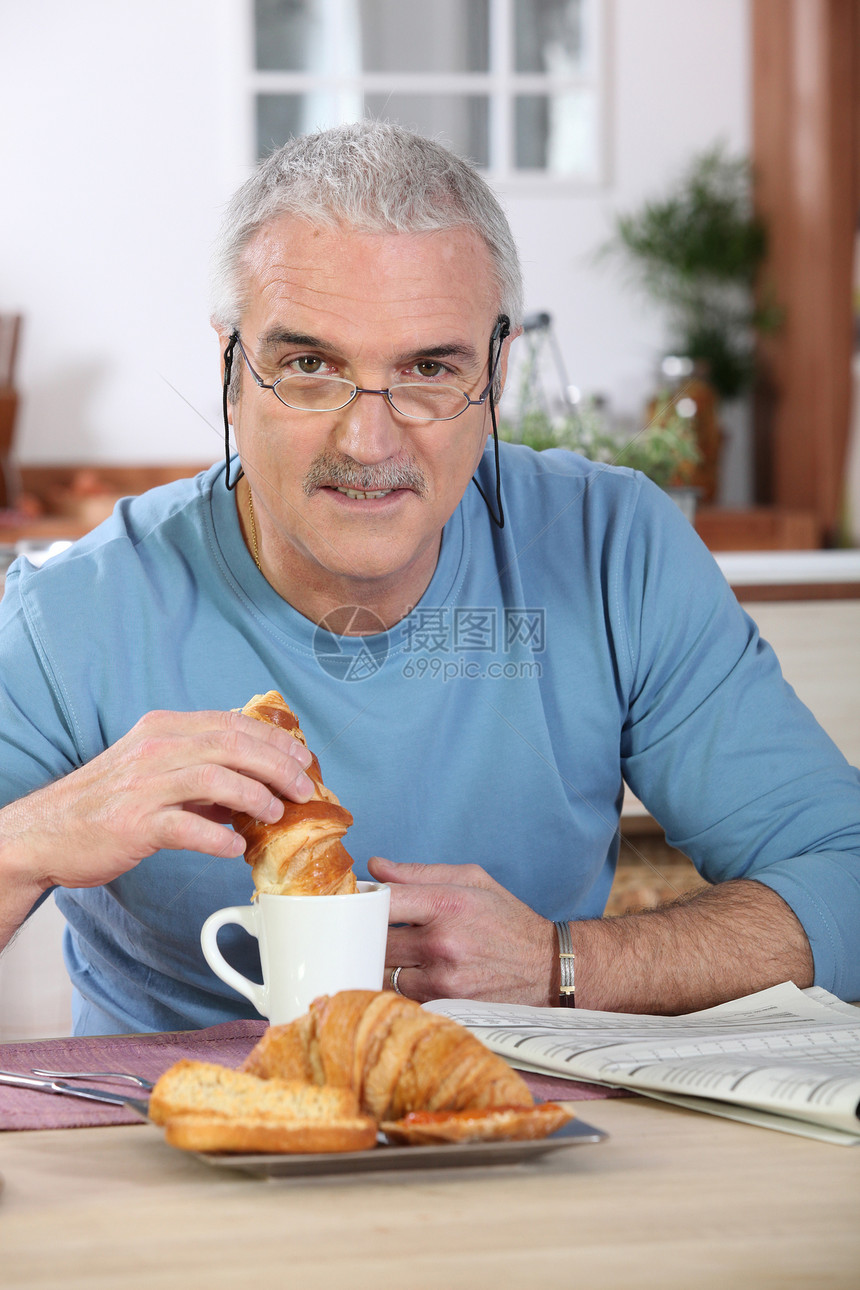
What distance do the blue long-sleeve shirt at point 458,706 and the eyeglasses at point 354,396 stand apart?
0.52ft

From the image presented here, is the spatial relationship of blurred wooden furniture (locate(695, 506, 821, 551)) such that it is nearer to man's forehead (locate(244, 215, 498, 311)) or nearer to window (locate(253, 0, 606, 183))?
window (locate(253, 0, 606, 183))

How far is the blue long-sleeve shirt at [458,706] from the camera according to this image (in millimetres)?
1025

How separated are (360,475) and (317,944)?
1.36 feet

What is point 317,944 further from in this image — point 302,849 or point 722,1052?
point 722,1052

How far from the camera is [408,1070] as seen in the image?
55cm

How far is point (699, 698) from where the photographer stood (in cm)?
110

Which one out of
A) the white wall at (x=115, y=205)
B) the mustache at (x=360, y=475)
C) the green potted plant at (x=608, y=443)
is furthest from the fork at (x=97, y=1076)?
the white wall at (x=115, y=205)

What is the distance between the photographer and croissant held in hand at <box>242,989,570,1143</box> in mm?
535

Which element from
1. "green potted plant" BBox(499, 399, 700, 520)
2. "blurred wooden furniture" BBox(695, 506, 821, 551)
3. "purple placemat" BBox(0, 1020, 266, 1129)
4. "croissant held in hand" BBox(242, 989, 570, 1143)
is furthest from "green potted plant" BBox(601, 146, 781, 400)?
"croissant held in hand" BBox(242, 989, 570, 1143)

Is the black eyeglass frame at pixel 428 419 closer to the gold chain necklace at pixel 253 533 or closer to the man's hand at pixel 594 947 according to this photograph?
the gold chain necklace at pixel 253 533

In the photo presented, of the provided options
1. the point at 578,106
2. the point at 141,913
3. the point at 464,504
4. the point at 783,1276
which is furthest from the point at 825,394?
the point at 783,1276

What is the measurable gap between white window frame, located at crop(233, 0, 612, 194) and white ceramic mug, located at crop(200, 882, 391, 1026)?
14.3 ft

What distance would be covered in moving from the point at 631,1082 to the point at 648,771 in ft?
1.56

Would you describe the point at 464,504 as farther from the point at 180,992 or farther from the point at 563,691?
the point at 180,992
